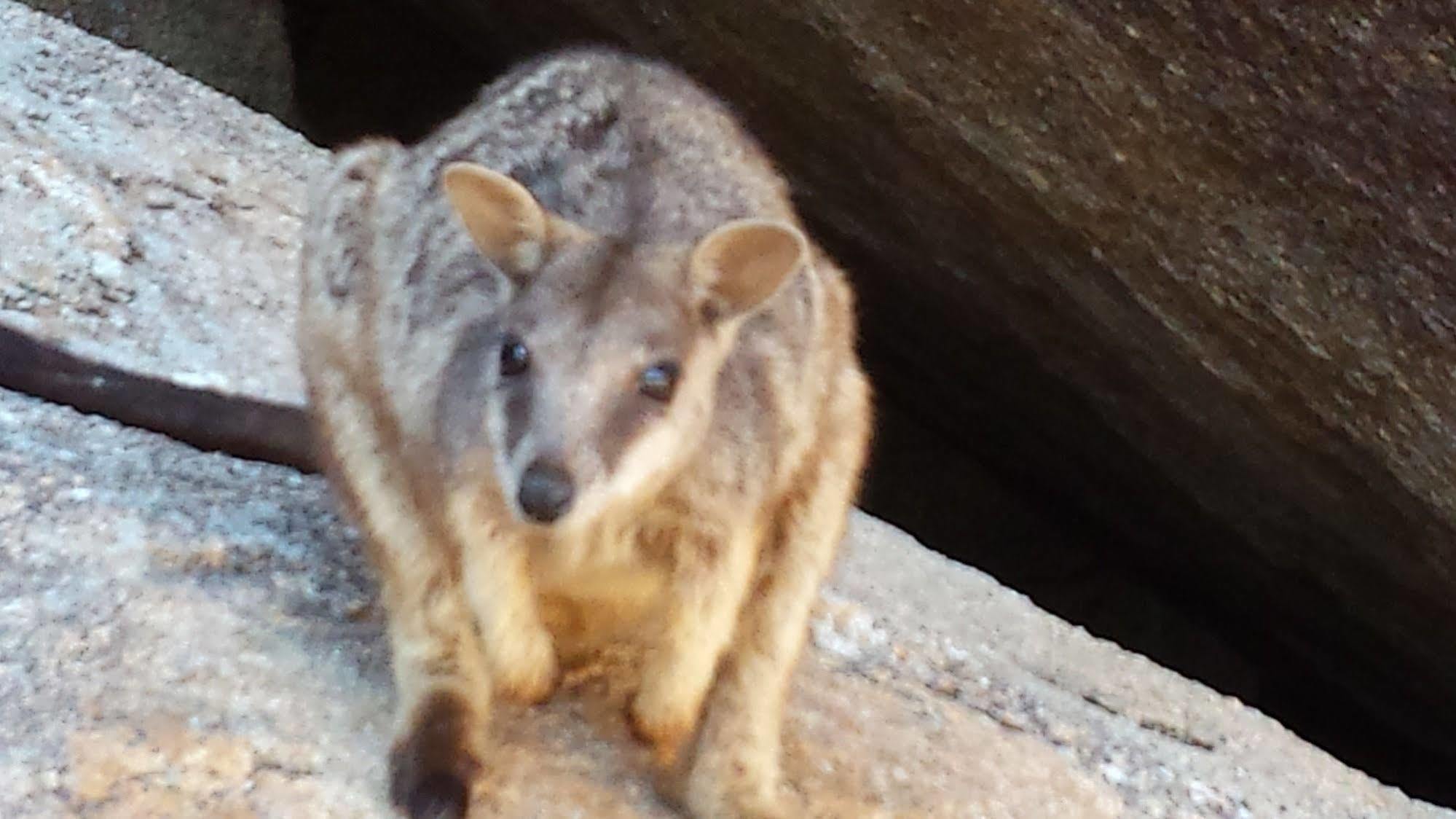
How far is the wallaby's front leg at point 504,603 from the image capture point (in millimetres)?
2092

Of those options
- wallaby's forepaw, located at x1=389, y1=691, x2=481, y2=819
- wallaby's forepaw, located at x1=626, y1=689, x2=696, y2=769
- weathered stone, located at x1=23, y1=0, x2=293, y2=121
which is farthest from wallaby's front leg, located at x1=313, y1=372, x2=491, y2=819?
weathered stone, located at x1=23, y1=0, x2=293, y2=121

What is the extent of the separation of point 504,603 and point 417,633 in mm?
187

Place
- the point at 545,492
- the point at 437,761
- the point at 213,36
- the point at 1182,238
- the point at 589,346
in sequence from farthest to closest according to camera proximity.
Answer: the point at 213,36 → the point at 1182,238 → the point at 437,761 → the point at 589,346 → the point at 545,492

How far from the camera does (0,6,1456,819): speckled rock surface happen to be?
2008mm

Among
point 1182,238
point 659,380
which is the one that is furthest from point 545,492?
point 1182,238

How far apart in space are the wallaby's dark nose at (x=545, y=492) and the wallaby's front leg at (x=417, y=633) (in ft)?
1.46

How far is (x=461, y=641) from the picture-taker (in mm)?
2240

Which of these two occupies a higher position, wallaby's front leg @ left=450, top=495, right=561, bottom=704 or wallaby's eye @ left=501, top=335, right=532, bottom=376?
wallaby's eye @ left=501, top=335, right=532, bottom=376

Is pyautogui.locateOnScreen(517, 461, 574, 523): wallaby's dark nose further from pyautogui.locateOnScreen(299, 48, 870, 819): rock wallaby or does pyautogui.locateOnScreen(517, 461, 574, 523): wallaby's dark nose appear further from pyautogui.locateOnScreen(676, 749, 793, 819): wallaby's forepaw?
pyautogui.locateOnScreen(676, 749, 793, 819): wallaby's forepaw

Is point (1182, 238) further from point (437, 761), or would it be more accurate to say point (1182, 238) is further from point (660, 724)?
point (437, 761)

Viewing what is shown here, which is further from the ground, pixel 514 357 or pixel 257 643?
pixel 514 357

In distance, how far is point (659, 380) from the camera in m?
1.96

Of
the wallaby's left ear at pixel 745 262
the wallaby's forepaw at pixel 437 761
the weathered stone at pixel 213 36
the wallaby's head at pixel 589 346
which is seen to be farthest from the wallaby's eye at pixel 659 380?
the weathered stone at pixel 213 36

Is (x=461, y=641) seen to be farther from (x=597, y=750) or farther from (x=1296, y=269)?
(x=1296, y=269)
